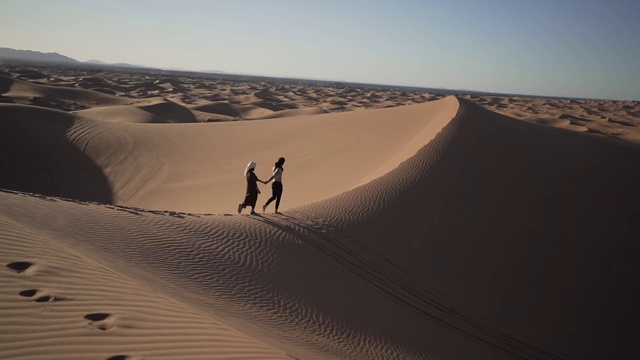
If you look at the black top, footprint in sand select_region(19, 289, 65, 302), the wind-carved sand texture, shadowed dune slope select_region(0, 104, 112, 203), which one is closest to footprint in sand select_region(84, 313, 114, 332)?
the wind-carved sand texture

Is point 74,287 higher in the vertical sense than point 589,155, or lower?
lower

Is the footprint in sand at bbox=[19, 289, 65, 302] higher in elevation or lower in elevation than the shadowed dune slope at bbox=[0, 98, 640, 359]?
higher

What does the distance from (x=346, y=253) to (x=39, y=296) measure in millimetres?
4720

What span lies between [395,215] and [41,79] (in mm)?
61124

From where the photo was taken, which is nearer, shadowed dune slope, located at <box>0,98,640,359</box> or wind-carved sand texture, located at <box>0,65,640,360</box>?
wind-carved sand texture, located at <box>0,65,640,360</box>

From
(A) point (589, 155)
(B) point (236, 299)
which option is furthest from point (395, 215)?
(A) point (589, 155)

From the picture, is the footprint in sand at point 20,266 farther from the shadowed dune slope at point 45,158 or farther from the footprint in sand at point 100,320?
the shadowed dune slope at point 45,158

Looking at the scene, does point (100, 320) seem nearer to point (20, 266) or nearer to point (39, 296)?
point (39, 296)

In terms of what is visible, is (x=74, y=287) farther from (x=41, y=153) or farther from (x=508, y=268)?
(x=41, y=153)

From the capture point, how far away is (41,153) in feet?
52.5

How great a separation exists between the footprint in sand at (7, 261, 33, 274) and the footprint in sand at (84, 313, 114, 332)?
1071 mm

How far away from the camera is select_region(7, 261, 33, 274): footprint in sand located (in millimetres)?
3920

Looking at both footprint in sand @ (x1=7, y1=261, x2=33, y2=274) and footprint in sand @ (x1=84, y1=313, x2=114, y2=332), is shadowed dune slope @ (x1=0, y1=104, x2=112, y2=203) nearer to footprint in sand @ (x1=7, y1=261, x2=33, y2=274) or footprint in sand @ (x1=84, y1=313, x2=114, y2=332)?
footprint in sand @ (x1=7, y1=261, x2=33, y2=274)

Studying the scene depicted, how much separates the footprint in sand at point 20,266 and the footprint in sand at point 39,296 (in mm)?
453
